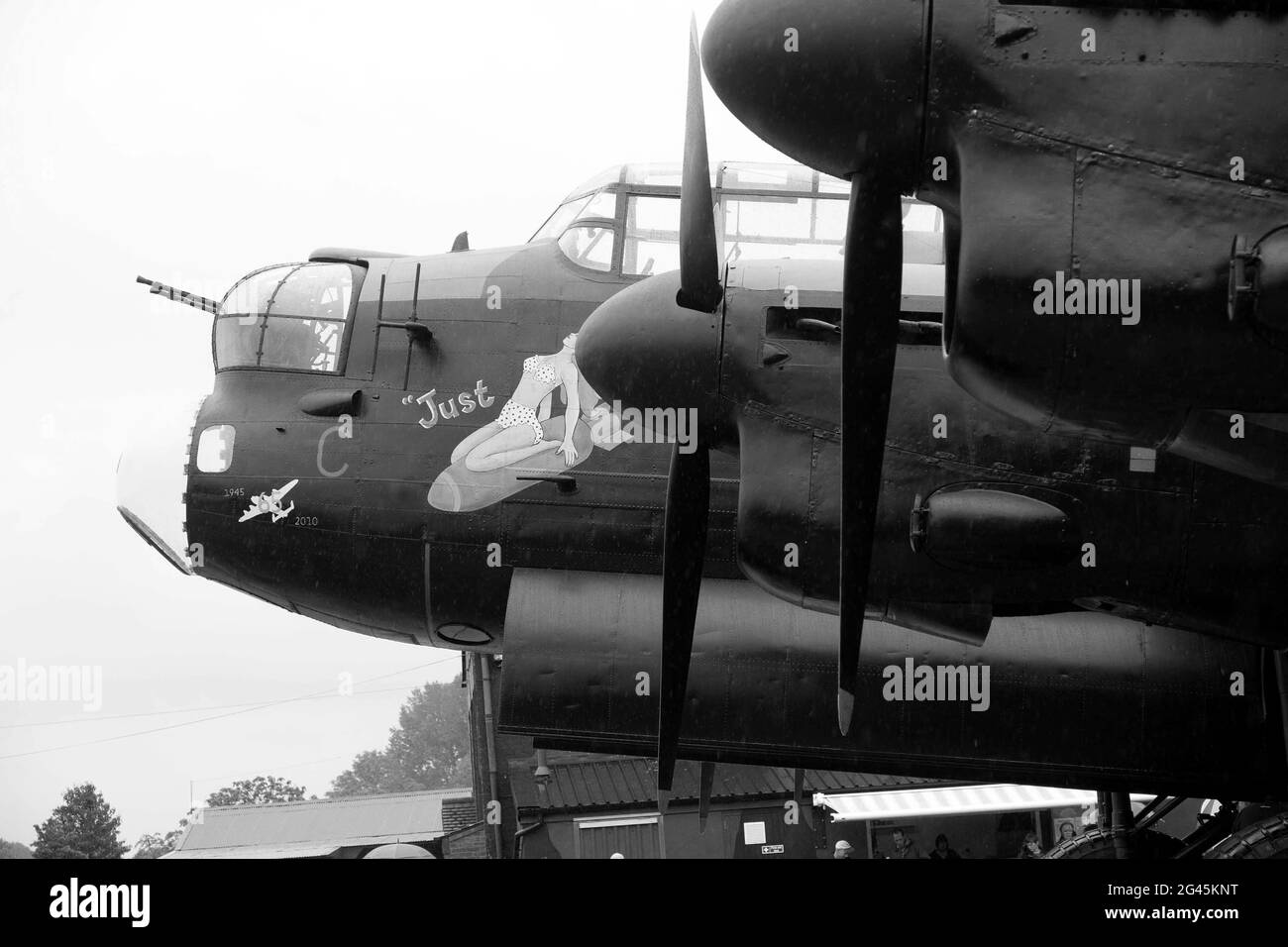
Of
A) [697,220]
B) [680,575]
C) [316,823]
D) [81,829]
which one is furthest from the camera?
[316,823]

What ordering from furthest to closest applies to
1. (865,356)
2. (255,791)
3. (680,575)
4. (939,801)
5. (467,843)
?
(255,791) → (467,843) → (939,801) → (680,575) → (865,356)

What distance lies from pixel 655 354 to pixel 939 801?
1515 cm

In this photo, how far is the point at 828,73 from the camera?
18.9ft

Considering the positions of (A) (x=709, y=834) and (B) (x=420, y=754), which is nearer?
(A) (x=709, y=834)

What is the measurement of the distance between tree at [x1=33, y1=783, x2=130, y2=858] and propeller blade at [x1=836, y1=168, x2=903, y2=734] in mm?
22545

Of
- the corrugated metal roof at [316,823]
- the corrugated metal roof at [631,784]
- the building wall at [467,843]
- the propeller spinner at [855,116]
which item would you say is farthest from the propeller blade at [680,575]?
the corrugated metal roof at [316,823]

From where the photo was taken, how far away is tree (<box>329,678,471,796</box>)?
9906cm

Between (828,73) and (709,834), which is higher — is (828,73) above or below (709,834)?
above

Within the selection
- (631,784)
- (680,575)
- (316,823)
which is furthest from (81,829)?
(680,575)

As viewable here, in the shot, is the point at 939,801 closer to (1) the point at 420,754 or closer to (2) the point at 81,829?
(2) the point at 81,829

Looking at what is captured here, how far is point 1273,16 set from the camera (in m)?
5.40

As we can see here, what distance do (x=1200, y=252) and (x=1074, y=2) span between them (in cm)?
122
